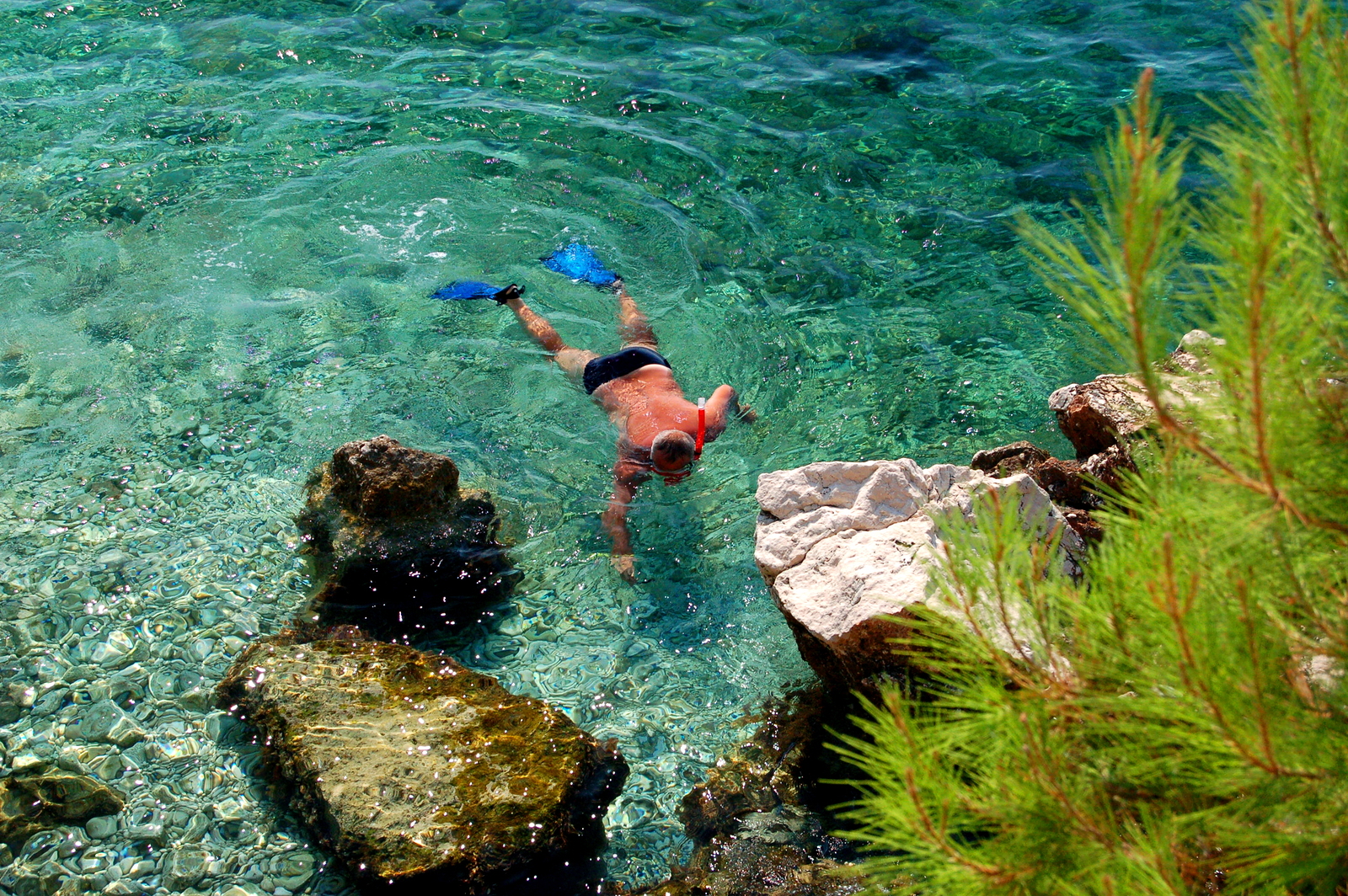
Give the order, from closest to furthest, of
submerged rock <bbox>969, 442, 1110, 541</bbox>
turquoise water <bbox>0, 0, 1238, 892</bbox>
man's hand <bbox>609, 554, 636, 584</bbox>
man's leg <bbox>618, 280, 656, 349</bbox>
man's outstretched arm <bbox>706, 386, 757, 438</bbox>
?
submerged rock <bbox>969, 442, 1110, 541</bbox>, turquoise water <bbox>0, 0, 1238, 892</bbox>, man's hand <bbox>609, 554, 636, 584</bbox>, man's outstretched arm <bbox>706, 386, 757, 438</bbox>, man's leg <bbox>618, 280, 656, 349</bbox>

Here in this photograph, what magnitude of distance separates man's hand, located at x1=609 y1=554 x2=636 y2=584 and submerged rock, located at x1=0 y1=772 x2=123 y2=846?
2.56 meters

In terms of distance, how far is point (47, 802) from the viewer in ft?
13.2

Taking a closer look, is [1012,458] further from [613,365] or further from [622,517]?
[613,365]

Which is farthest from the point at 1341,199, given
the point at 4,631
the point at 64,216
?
the point at 64,216

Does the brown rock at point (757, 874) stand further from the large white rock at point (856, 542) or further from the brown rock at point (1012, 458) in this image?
the brown rock at point (1012, 458)

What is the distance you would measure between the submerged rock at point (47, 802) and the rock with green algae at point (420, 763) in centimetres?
61

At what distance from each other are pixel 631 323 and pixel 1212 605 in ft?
18.6

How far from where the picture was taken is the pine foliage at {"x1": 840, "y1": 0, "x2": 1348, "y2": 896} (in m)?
1.71

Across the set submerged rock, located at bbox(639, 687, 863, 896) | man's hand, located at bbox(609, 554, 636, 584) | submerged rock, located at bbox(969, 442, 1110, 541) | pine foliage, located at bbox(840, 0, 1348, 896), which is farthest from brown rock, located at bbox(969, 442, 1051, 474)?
pine foliage, located at bbox(840, 0, 1348, 896)

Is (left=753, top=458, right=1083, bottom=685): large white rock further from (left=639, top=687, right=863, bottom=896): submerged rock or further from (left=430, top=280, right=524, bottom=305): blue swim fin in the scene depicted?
(left=430, top=280, right=524, bottom=305): blue swim fin

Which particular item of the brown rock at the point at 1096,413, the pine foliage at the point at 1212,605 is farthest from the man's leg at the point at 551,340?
the pine foliage at the point at 1212,605

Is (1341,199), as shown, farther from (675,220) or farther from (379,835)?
(675,220)

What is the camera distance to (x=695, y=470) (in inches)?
243

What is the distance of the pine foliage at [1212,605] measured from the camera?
1.71 metres
